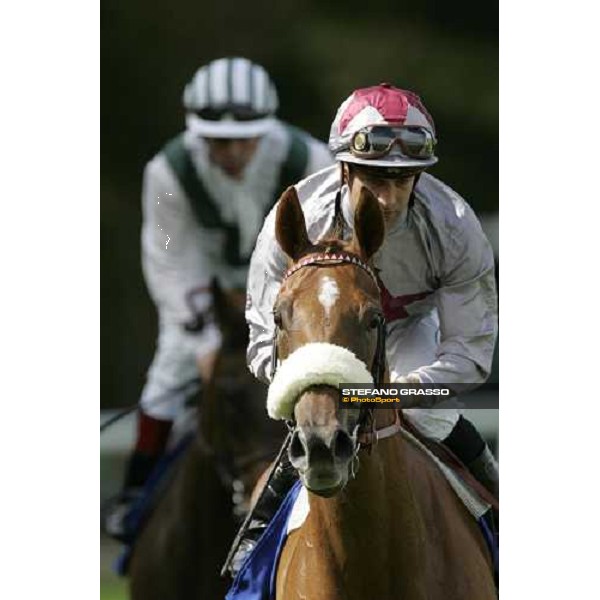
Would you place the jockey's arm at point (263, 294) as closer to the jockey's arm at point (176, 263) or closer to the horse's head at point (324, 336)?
the horse's head at point (324, 336)

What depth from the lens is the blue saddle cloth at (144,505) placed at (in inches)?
157

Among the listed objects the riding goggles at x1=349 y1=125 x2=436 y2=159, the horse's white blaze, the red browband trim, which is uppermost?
the riding goggles at x1=349 y1=125 x2=436 y2=159

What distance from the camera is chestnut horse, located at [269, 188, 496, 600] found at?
2.12 meters

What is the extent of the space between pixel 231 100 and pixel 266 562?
1.69m

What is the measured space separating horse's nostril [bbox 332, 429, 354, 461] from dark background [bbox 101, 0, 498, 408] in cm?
165

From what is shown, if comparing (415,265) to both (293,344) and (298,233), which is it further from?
(293,344)

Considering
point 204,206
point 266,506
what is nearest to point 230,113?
point 204,206

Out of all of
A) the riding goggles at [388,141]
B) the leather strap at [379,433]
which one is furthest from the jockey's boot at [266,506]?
the riding goggles at [388,141]

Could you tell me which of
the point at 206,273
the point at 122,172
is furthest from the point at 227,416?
the point at 122,172

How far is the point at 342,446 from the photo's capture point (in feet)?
6.95

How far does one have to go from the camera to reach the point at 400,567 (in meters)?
2.40

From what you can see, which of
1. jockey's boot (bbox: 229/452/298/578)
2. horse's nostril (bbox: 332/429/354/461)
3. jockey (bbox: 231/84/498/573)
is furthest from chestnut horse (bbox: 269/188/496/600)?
jockey (bbox: 231/84/498/573)

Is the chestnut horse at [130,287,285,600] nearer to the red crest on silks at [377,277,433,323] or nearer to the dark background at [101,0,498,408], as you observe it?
the dark background at [101,0,498,408]

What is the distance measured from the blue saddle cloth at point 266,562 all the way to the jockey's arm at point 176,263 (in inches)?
51.6
